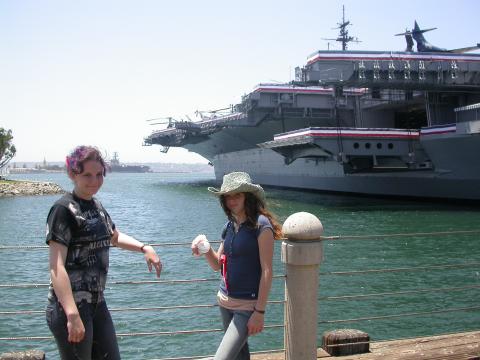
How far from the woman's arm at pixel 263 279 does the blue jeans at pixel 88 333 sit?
0.90 meters

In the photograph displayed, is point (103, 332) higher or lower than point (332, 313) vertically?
higher

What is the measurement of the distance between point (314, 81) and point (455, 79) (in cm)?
834

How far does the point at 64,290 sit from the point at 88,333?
0.37 metres

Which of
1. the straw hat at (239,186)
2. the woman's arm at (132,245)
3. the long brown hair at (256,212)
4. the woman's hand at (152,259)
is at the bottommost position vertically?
the woman's hand at (152,259)

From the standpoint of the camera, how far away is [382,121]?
122ft

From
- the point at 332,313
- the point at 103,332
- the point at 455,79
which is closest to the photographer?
the point at 103,332

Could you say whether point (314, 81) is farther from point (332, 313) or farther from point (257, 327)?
point (257, 327)

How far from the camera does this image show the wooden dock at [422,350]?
411 centimetres

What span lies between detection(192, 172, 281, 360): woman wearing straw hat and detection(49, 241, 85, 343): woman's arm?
96 cm

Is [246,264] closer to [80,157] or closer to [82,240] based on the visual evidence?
[82,240]

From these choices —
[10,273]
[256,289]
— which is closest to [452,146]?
[10,273]

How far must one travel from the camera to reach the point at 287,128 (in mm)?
42969

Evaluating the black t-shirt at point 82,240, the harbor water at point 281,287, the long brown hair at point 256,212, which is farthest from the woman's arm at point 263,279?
the black t-shirt at point 82,240

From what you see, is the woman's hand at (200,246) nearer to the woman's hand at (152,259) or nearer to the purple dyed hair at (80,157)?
the woman's hand at (152,259)
